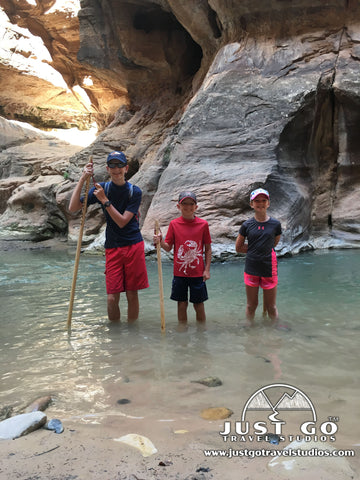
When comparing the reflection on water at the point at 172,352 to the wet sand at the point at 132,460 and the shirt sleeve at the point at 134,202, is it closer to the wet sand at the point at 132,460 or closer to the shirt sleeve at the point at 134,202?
the wet sand at the point at 132,460

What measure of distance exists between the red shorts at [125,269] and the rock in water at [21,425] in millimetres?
2065

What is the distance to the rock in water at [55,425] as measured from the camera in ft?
6.31

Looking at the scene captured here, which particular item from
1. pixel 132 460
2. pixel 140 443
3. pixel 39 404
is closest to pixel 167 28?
pixel 39 404

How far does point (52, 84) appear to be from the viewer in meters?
22.3

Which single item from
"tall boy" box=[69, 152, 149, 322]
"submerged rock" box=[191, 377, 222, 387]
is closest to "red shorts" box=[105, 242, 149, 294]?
"tall boy" box=[69, 152, 149, 322]

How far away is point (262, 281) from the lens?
13.6 ft

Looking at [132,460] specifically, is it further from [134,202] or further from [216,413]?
[134,202]

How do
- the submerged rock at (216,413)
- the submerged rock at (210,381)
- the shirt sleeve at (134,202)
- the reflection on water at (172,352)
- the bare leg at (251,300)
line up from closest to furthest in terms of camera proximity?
the submerged rock at (216,413) < the reflection on water at (172,352) < the submerged rock at (210,381) < the shirt sleeve at (134,202) < the bare leg at (251,300)

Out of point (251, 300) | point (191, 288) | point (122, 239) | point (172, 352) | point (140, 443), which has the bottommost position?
point (172, 352)

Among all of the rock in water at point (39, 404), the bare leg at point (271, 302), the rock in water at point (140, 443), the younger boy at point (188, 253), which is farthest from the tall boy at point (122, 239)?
the rock in water at point (140, 443)

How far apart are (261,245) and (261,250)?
0.05m

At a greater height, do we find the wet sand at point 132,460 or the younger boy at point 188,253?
the younger boy at point 188,253

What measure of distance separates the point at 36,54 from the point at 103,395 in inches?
896

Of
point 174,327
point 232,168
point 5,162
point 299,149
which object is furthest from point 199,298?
point 5,162
